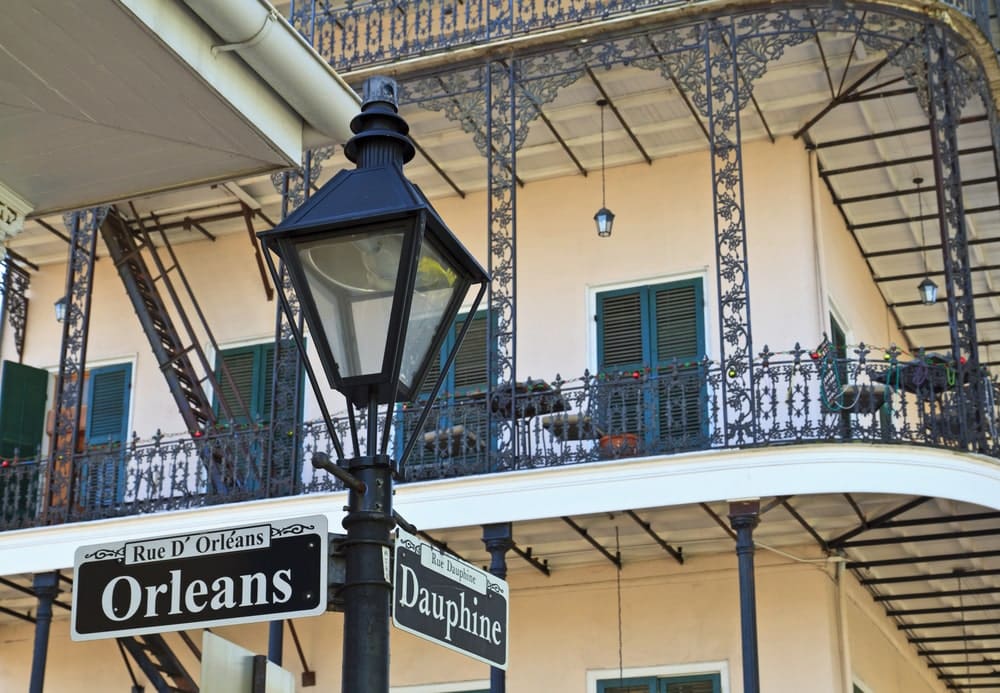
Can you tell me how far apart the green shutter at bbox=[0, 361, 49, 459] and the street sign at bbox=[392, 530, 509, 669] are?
13.7 m

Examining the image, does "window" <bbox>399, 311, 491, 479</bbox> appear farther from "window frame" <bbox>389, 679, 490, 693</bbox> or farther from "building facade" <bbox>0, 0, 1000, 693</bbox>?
"window frame" <bbox>389, 679, 490, 693</bbox>

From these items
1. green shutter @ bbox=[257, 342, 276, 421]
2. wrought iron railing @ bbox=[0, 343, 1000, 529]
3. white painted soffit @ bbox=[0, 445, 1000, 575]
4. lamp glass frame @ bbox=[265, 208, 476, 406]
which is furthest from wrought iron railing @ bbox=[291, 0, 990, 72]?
lamp glass frame @ bbox=[265, 208, 476, 406]

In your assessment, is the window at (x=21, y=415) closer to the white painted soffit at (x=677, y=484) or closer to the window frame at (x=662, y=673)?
the white painted soffit at (x=677, y=484)

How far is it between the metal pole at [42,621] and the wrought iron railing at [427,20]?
5.97m

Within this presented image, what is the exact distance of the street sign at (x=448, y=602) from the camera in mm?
4242

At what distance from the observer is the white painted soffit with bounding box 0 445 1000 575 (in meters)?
13.1

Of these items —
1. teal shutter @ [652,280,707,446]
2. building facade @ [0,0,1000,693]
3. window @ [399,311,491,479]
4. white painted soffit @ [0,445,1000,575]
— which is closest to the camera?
white painted soffit @ [0,445,1000,575]

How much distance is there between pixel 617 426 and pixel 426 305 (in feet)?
34.7

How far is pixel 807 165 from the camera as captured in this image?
53.0ft

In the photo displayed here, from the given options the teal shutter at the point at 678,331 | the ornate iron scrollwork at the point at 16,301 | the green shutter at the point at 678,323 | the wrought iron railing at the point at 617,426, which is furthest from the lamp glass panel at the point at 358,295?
the ornate iron scrollwork at the point at 16,301

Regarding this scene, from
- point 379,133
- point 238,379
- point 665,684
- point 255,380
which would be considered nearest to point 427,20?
point 255,380

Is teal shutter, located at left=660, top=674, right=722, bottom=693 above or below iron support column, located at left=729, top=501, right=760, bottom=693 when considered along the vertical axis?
below

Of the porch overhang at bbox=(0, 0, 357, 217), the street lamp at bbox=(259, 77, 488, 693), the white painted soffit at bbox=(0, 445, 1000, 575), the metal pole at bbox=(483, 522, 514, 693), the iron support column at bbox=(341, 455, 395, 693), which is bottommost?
the iron support column at bbox=(341, 455, 395, 693)

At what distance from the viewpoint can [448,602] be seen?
4.48 m
